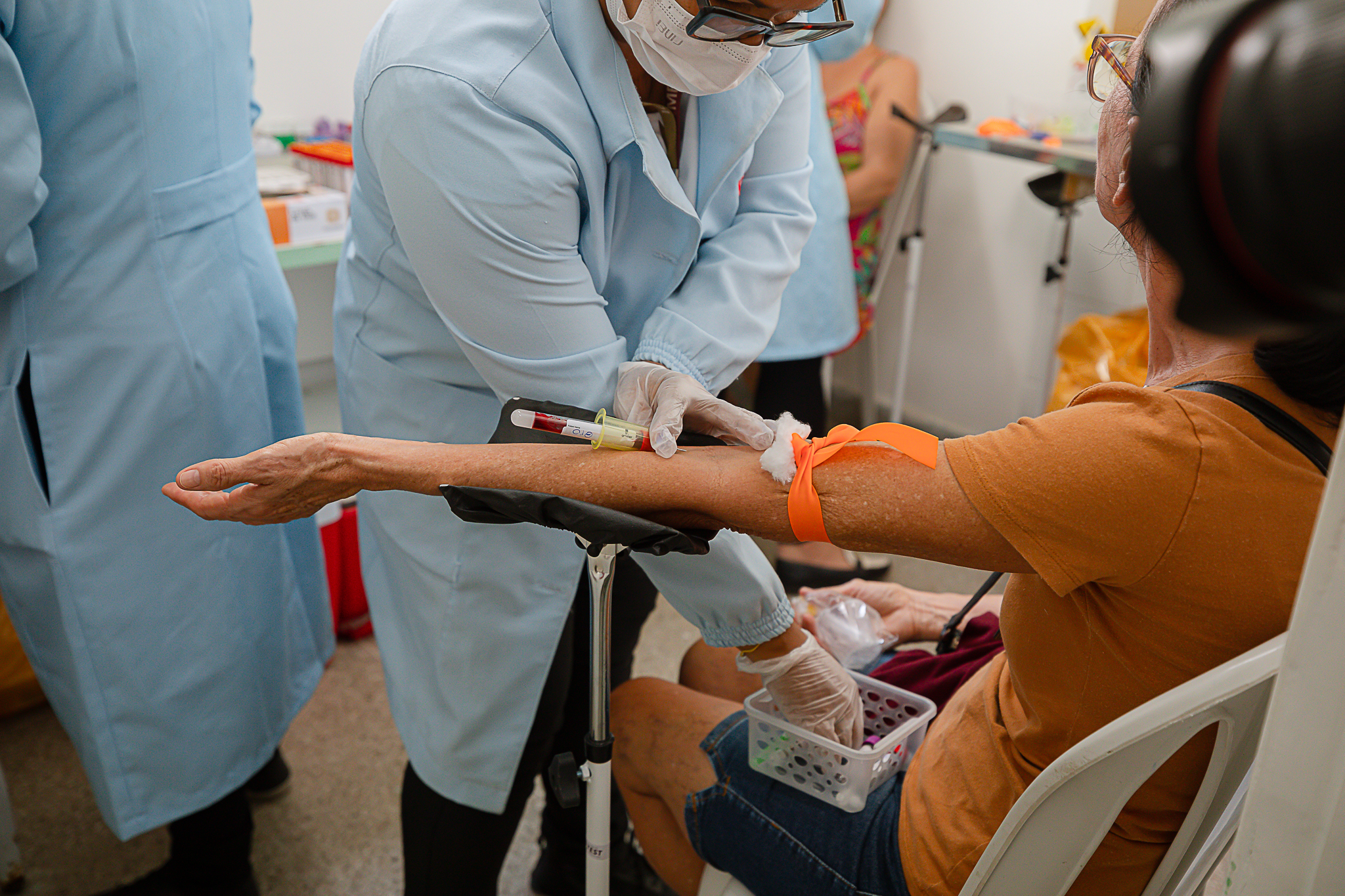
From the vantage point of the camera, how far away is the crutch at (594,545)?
836 millimetres

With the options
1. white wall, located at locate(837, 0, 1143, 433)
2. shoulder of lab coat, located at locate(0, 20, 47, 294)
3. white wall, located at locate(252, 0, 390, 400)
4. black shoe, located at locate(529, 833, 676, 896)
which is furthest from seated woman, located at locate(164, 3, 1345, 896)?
white wall, located at locate(837, 0, 1143, 433)

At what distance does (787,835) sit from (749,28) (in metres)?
0.85

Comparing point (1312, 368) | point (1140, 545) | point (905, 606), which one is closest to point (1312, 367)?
point (1312, 368)

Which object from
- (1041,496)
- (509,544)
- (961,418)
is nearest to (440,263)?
(509,544)

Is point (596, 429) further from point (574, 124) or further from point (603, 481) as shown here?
point (574, 124)

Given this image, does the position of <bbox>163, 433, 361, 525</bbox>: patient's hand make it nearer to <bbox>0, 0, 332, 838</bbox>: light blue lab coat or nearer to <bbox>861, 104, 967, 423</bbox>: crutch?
<bbox>0, 0, 332, 838</bbox>: light blue lab coat

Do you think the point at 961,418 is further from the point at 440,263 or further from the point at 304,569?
the point at 440,263

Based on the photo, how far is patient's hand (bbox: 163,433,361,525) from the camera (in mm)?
968

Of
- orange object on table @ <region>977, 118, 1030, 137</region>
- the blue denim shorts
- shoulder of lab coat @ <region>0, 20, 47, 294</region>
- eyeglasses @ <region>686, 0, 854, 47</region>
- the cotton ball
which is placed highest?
eyeglasses @ <region>686, 0, 854, 47</region>

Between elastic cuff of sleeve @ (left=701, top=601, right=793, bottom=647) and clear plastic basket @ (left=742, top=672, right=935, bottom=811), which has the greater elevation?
elastic cuff of sleeve @ (left=701, top=601, right=793, bottom=647)

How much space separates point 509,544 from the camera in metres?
1.24

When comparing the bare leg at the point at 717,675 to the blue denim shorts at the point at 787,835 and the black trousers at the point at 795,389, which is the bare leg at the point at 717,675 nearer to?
the blue denim shorts at the point at 787,835

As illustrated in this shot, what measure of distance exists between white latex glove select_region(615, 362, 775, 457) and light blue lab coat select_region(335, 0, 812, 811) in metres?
0.04

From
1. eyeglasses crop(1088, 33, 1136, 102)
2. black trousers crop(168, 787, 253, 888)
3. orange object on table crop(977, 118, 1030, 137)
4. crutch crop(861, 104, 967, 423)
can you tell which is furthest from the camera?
crutch crop(861, 104, 967, 423)
